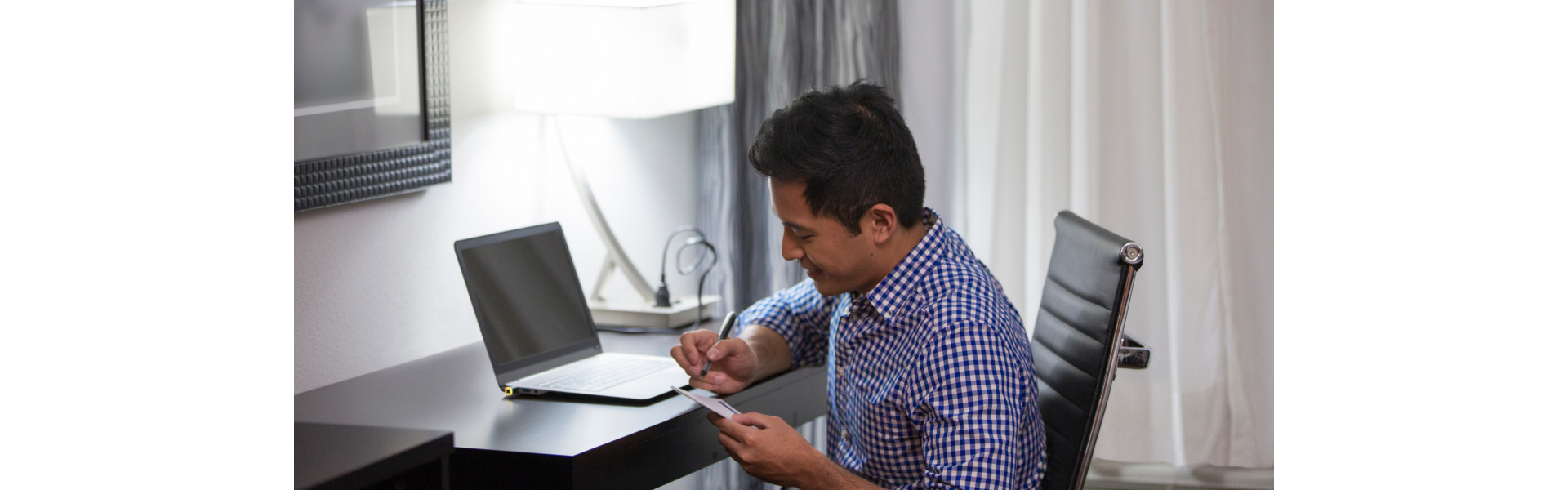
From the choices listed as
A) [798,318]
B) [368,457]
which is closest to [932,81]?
[798,318]

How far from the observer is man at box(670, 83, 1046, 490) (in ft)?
4.09

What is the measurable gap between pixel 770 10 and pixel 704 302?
73 cm

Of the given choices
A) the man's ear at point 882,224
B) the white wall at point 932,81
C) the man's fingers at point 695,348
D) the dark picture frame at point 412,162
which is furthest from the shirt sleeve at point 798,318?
the white wall at point 932,81

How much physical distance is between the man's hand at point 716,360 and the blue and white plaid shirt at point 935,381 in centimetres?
14

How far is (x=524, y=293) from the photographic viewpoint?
1.81 m

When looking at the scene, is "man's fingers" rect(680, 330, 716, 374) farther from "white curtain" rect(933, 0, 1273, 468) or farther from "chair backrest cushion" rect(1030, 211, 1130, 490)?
"white curtain" rect(933, 0, 1273, 468)

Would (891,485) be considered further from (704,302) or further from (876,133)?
(704,302)

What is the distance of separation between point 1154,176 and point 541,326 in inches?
56.3

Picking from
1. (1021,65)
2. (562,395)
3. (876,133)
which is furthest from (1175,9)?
(562,395)

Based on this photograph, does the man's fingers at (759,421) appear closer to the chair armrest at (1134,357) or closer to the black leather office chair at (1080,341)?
the black leather office chair at (1080,341)

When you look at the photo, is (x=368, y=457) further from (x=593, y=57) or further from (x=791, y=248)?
(x=593, y=57)

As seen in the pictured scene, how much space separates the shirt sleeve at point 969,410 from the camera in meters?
1.22

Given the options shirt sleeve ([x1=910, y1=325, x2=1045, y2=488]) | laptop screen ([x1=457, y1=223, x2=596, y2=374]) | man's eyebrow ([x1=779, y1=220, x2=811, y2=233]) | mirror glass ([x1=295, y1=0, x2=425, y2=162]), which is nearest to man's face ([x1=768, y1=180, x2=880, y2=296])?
man's eyebrow ([x1=779, y1=220, x2=811, y2=233])
